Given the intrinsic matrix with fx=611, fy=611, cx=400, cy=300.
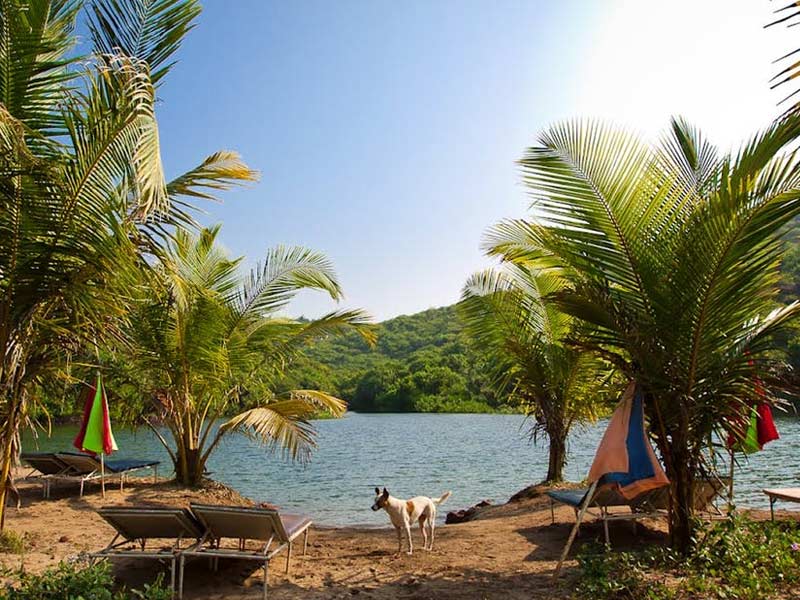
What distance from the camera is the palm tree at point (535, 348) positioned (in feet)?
36.5

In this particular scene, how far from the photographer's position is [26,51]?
15.3 ft

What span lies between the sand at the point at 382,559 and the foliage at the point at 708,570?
1.29 feet

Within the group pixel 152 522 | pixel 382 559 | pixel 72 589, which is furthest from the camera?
pixel 382 559

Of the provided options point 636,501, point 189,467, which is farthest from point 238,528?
point 189,467

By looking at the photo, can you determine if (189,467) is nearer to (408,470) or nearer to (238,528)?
(238,528)

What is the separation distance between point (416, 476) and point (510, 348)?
666 centimetres

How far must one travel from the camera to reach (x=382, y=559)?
20.6 ft

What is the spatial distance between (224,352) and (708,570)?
8.23 metres

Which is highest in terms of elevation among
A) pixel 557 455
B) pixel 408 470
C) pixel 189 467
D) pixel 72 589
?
pixel 557 455

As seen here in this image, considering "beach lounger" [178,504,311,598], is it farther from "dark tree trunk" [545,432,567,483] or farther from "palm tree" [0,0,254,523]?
"dark tree trunk" [545,432,567,483]

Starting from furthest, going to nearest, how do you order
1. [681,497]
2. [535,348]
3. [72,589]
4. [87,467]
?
[535,348] < [87,467] < [681,497] < [72,589]

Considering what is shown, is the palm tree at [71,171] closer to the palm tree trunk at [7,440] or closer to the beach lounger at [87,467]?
the palm tree trunk at [7,440]

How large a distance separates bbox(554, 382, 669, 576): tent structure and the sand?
786mm

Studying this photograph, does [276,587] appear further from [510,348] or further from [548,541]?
[510,348]
